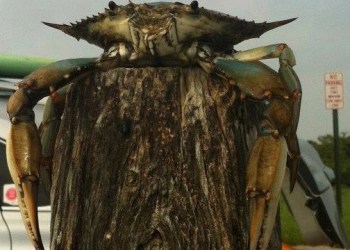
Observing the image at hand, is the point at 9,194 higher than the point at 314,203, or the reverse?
the point at 9,194

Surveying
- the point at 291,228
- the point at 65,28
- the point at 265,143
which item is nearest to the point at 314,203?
the point at 291,228

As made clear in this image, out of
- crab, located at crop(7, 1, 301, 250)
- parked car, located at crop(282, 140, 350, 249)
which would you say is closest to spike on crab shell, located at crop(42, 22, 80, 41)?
crab, located at crop(7, 1, 301, 250)

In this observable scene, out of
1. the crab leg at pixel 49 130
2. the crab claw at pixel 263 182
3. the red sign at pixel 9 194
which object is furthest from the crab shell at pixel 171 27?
the red sign at pixel 9 194

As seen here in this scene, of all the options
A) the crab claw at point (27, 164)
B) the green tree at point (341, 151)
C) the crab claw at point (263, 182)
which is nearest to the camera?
the crab claw at point (263, 182)

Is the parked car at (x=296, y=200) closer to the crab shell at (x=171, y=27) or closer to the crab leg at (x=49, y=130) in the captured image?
the crab leg at (x=49, y=130)

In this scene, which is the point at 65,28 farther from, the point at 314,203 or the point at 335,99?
the point at 335,99

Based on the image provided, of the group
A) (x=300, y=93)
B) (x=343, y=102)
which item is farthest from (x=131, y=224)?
(x=343, y=102)
